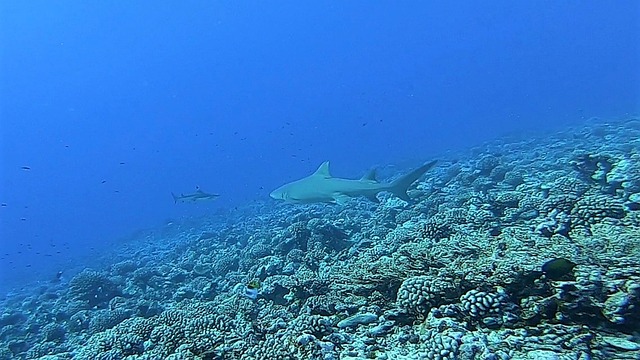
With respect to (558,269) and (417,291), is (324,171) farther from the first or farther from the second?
(558,269)

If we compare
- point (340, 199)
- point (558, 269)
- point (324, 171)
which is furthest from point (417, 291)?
point (324, 171)

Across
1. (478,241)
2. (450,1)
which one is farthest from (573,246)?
(450,1)

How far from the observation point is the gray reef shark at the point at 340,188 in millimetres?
7574

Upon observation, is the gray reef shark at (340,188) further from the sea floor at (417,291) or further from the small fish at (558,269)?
the small fish at (558,269)

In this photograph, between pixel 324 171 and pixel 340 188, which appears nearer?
pixel 340 188

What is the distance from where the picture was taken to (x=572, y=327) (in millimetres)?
2984

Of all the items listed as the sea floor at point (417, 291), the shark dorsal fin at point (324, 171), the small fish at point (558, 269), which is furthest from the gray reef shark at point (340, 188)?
the small fish at point (558, 269)

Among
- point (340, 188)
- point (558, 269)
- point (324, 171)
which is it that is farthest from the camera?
point (324, 171)

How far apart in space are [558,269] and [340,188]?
15.9 feet

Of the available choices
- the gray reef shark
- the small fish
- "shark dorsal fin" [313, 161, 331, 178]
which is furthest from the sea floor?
"shark dorsal fin" [313, 161, 331, 178]

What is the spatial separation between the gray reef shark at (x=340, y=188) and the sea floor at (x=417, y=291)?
0.77 m

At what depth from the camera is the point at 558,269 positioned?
3430mm

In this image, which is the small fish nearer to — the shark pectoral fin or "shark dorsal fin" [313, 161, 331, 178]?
the shark pectoral fin

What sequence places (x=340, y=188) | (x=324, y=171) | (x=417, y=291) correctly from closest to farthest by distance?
(x=417, y=291) → (x=340, y=188) → (x=324, y=171)
